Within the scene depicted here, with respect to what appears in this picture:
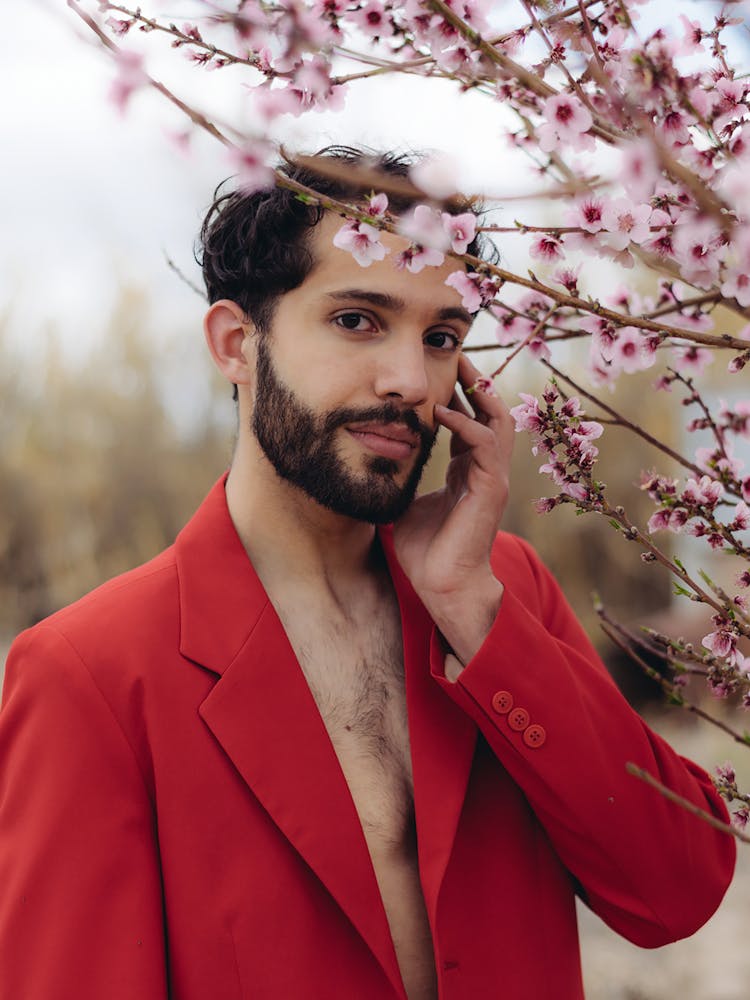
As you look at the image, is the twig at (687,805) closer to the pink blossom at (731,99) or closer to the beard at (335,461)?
the pink blossom at (731,99)

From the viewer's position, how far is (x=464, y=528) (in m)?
1.71

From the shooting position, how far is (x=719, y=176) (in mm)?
983

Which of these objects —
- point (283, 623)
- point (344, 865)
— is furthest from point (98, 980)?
point (283, 623)

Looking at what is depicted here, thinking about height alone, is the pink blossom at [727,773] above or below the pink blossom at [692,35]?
below

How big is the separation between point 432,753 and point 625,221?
0.95 meters

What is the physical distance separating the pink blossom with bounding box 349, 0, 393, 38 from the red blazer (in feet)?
2.83

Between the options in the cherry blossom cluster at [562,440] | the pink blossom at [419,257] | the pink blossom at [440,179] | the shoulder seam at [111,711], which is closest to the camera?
the pink blossom at [440,179]

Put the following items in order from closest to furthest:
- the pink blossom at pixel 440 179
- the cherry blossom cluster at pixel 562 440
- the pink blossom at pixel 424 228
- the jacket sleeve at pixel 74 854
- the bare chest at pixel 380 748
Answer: the pink blossom at pixel 440 179 < the pink blossom at pixel 424 228 < the cherry blossom cluster at pixel 562 440 < the jacket sleeve at pixel 74 854 < the bare chest at pixel 380 748

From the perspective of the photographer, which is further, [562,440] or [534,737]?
[534,737]

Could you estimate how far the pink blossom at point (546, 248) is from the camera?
1.15 m

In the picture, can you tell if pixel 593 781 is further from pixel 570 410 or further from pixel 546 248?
pixel 546 248

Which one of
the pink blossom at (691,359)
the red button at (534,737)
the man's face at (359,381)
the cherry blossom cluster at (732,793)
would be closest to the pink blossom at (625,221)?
the pink blossom at (691,359)

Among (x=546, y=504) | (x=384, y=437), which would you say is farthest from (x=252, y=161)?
(x=384, y=437)

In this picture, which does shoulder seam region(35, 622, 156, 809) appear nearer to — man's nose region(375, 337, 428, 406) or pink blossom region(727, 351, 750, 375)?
man's nose region(375, 337, 428, 406)
